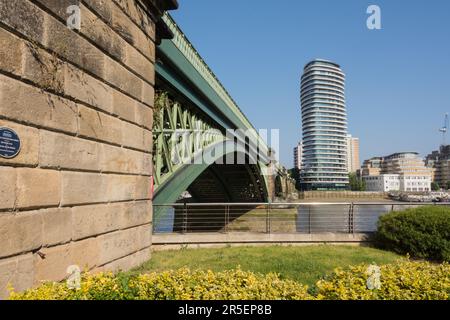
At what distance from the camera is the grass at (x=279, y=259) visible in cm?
668

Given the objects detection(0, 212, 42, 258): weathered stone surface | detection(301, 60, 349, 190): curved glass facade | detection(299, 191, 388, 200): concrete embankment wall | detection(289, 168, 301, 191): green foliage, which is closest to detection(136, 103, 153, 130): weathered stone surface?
detection(0, 212, 42, 258): weathered stone surface

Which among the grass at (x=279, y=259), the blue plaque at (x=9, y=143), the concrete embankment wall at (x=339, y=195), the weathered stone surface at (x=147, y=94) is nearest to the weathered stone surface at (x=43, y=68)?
the blue plaque at (x=9, y=143)

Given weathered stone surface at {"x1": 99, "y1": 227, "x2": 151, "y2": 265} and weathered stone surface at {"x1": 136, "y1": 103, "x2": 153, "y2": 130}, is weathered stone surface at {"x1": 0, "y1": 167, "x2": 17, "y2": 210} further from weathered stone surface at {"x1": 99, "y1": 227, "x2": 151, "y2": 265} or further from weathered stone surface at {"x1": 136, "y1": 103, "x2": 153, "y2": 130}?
weathered stone surface at {"x1": 136, "y1": 103, "x2": 153, "y2": 130}

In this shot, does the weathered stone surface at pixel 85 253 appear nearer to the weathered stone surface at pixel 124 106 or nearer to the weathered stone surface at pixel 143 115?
the weathered stone surface at pixel 124 106

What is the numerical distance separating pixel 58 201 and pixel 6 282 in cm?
112

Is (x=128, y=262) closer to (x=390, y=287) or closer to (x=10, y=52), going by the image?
(x=10, y=52)

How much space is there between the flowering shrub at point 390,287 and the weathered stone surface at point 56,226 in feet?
10.8

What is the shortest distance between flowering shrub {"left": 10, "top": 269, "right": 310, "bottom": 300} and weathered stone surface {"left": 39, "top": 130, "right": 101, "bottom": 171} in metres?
1.55

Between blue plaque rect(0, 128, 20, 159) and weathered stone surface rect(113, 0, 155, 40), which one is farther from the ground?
weathered stone surface rect(113, 0, 155, 40)

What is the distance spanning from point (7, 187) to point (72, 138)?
1227mm

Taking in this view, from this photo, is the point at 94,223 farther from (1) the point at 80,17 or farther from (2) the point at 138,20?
(2) the point at 138,20

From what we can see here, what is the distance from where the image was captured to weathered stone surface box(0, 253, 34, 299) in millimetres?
3625

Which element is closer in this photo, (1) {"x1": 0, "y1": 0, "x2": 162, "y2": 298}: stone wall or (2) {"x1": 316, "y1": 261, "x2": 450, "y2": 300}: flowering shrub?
(2) {"x1": 316, "y1": 261, "x2": 450, "y2": 300}: flowering shrub

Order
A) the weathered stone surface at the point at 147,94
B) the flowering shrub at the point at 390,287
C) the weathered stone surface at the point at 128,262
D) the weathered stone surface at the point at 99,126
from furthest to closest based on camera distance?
the weathered stone surface at the point at 147,94, the weathered stone surface at the point at 128,262, the weathered stone surface at the point at 99,126, the flowering shrub at the point at 390,287
